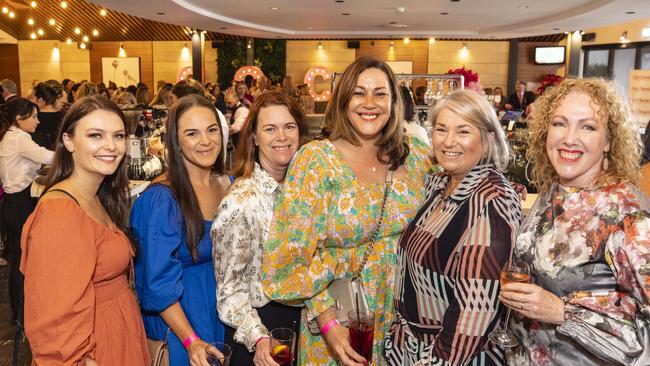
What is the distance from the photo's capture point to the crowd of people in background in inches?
60.0

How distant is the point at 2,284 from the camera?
514cm

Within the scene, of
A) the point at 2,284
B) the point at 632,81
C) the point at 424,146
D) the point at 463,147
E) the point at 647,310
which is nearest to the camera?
the point at 647,310

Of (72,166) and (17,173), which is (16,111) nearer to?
(17,173)

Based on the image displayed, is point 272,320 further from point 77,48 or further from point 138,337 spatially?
point 77,48

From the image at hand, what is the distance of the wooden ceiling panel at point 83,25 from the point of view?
1533 cm

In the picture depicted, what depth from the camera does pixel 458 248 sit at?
1632mm

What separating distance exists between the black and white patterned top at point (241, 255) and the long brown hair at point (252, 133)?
0.35 ft

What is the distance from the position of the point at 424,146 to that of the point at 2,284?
15.2 ft

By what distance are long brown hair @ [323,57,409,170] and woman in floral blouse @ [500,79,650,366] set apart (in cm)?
→ 56

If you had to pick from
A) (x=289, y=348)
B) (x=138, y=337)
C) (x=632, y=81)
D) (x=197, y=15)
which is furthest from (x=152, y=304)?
(x=197, y=15)

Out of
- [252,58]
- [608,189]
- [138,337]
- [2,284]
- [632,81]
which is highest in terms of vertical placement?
[252,58]

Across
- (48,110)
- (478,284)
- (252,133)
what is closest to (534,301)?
(478,284)

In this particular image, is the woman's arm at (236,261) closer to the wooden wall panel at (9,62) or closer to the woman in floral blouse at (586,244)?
the woman in floral blouse at (586,244)

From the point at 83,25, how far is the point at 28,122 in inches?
550
